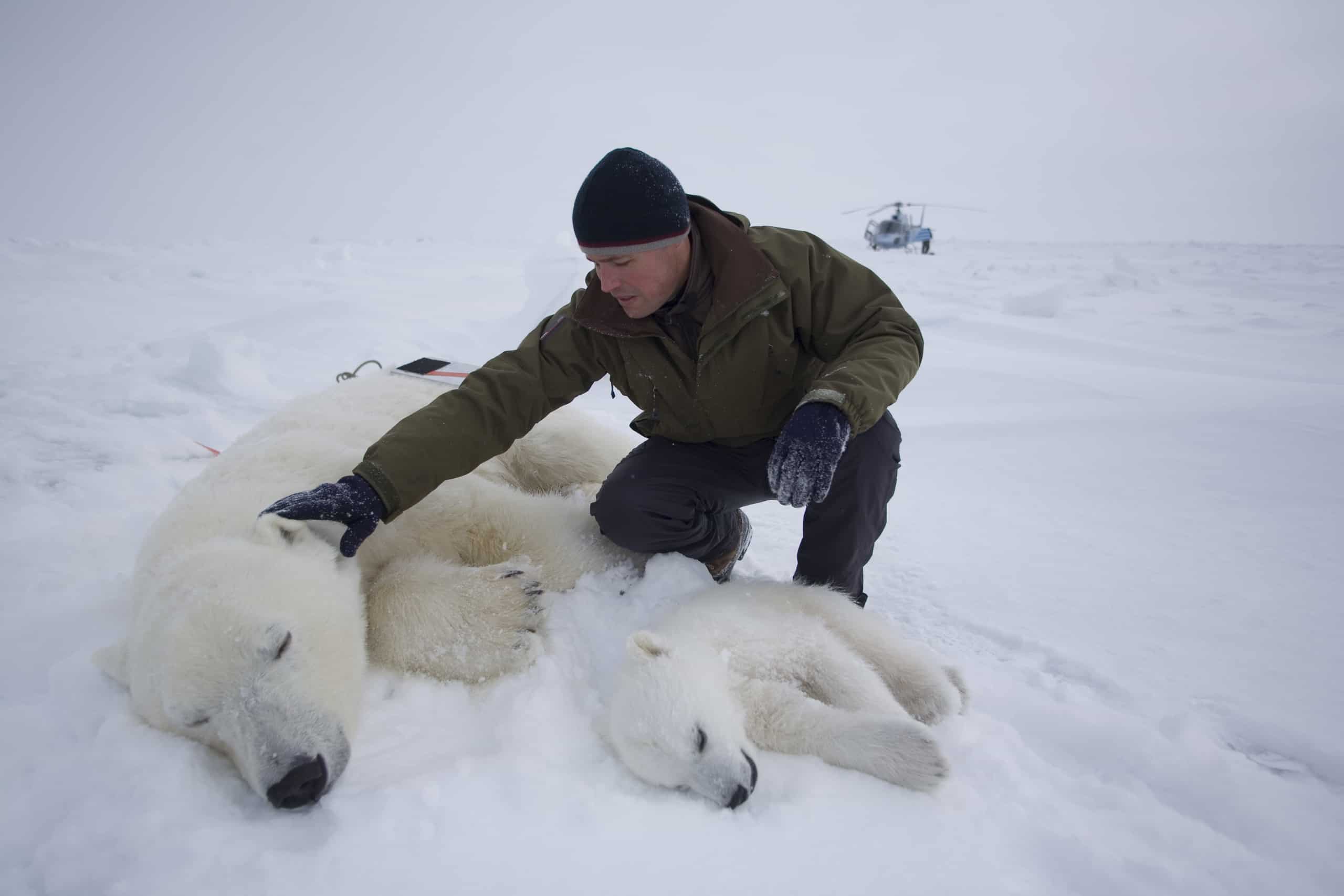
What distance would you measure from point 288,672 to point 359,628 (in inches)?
13.3

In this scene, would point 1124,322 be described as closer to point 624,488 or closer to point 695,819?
point 624,488

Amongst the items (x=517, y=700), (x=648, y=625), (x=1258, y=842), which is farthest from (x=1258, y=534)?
(x=517, y=700)

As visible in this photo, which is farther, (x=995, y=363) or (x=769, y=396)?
(x=995, y=363)

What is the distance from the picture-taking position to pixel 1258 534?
2.61 meters

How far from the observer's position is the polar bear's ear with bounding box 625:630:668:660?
68.6 inches

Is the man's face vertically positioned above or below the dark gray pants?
above

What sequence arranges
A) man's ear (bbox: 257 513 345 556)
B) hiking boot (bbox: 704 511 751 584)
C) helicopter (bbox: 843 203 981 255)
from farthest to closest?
helicopter (bbox: 843 203 981 255)
hiking boot (bbox: 704 511 751 584)
man's ear (bbox: 257 513 345 556)

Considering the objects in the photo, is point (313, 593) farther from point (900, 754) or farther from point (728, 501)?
point (900, 754)

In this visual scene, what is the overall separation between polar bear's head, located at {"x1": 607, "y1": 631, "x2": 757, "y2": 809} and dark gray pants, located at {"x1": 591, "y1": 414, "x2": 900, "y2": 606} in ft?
2.01

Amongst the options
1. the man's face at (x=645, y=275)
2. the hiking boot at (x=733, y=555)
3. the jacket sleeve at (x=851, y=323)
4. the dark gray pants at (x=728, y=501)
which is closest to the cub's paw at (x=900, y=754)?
the dark gray pants at (x=728, y=501)

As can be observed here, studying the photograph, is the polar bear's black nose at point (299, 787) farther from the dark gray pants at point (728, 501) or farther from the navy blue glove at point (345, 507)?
the dark gray pants at point (728, 501)

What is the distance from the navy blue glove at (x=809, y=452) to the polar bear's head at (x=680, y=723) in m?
0.55

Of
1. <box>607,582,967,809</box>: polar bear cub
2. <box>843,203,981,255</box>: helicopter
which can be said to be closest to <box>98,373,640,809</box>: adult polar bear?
<box>607,582,967,809</box>: polar bear cub

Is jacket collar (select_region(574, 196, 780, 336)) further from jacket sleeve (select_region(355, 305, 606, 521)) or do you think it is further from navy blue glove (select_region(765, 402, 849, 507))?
navy blue glove (select_region(765, 402, 849, 507))
